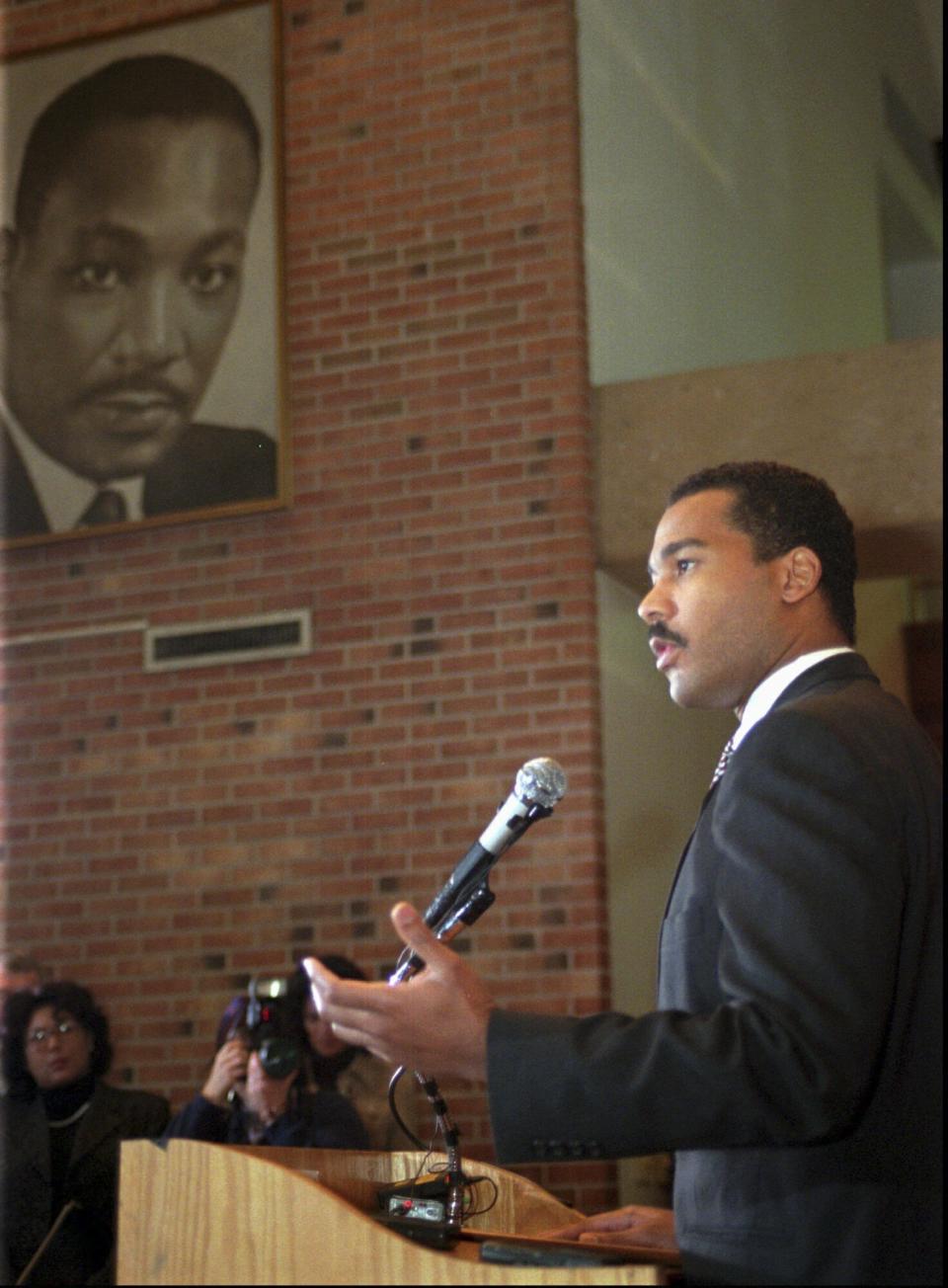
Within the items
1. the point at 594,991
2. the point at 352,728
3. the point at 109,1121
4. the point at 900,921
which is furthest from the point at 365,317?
the point at 900,921

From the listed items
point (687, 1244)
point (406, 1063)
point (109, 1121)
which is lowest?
point (109, 1121)

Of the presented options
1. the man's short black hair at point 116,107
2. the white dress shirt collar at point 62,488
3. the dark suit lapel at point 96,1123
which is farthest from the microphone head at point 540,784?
the man's short black hair at point 116,107

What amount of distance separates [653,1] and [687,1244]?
5034mm

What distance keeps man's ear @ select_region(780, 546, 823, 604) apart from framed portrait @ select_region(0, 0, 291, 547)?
3.43 m

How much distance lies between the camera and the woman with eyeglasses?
405 cm

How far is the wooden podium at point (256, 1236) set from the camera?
1.38 meters

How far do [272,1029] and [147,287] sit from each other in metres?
2.65

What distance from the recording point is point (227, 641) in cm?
524

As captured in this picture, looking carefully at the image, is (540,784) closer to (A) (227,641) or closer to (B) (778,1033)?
(B) (778,1033)

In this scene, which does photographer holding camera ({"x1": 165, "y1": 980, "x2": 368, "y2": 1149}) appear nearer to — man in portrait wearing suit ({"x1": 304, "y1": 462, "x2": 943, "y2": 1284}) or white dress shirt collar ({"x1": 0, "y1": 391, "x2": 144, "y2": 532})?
white dress shirt collar ({"x1": 0, "y1": 391, "x2": 144, "y2": 532})

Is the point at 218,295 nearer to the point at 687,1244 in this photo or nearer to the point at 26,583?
the point at 26,583

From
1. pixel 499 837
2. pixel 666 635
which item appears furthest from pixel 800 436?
pixel 499 837

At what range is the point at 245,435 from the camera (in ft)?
17.4

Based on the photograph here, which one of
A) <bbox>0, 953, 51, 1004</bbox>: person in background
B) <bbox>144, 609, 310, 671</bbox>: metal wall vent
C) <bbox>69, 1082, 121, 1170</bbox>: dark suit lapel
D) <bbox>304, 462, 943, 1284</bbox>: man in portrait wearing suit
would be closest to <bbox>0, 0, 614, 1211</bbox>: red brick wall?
<bbox>144, 609, 310, 671</bbox>: metal wall vent
